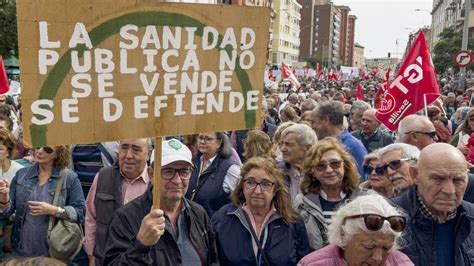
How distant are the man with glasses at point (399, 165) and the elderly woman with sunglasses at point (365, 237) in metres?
1.10

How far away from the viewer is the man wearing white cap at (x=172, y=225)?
2.84 m

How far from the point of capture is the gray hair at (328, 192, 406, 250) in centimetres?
252

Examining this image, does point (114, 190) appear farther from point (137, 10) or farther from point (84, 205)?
point (137, 10)

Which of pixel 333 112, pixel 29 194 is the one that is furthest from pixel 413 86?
pixel 29 194

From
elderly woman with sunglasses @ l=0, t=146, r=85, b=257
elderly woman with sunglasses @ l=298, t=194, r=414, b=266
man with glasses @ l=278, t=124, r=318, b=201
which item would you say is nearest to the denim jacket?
elderly woman with sunglasses @ l=0, t=146, r=85, b=257

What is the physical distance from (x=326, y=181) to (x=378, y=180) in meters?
0.43

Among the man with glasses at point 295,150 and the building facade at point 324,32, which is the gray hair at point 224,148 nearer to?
the man with glasses at point 295,150

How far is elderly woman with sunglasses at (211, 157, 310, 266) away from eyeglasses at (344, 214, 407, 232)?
2.76 ft

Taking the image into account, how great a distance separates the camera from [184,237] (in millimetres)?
2957

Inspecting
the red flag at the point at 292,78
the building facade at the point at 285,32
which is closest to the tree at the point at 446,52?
the red flag at the point at 292,78

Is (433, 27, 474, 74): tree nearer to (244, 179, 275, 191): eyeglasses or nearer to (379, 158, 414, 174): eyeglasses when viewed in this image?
(379, 158, 414, 174): eyeglasses

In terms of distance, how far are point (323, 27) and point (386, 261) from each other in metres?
142

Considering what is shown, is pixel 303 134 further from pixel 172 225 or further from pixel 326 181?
pixel 172 225

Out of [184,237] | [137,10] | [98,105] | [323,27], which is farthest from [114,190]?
[323,27]
